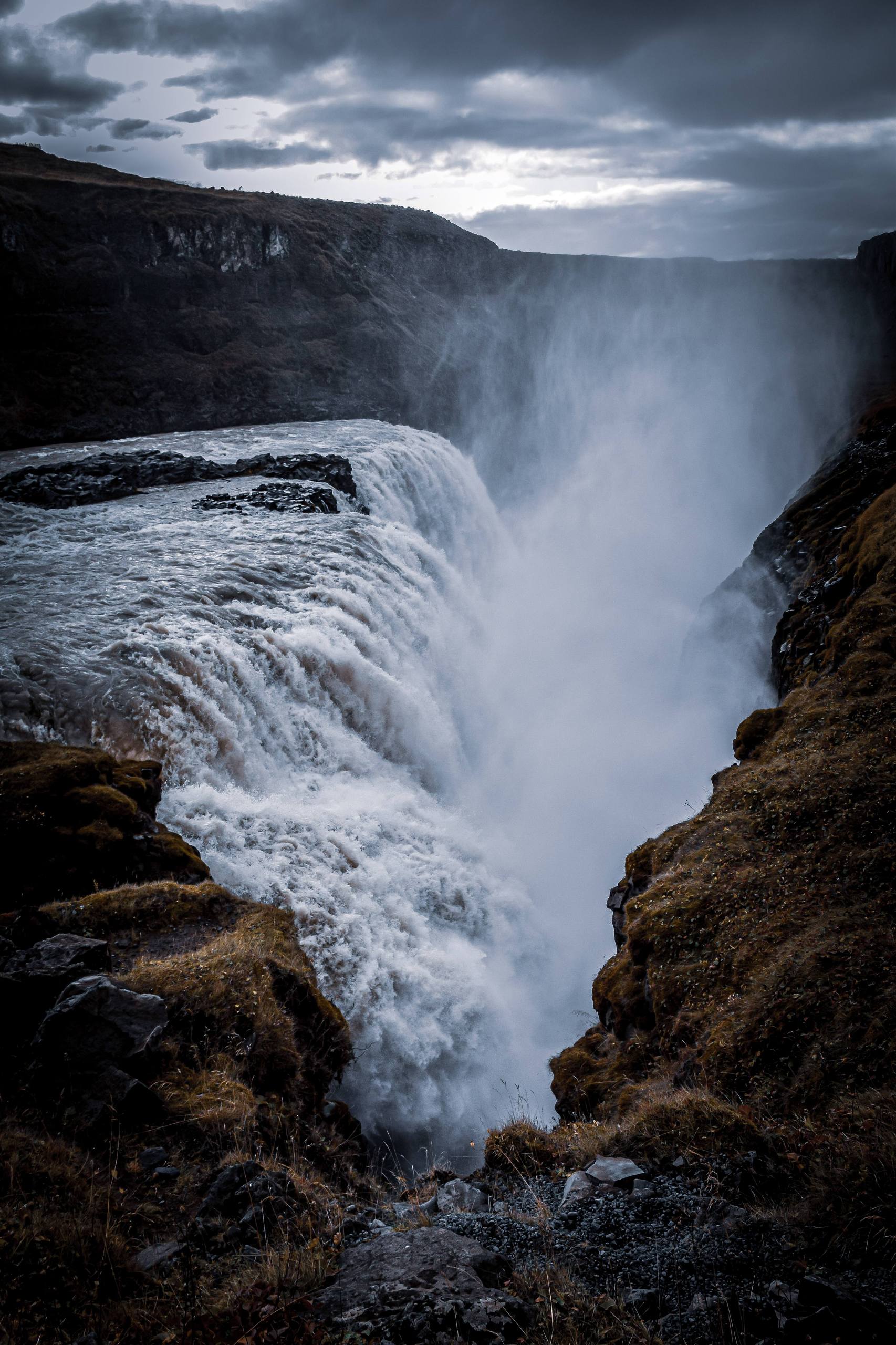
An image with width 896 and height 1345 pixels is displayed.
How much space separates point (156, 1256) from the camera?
3.40 metres

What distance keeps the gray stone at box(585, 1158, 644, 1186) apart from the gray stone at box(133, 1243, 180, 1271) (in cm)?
243

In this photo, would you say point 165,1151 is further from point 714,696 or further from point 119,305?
point 119,305

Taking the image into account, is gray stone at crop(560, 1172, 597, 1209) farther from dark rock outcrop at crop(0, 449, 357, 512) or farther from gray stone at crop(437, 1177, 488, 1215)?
dark rock outcrop at crop(0, 449, 357, 512)

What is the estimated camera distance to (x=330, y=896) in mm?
10289

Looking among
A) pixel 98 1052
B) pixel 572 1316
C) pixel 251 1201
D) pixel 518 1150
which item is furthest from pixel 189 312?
pixel 572 1316

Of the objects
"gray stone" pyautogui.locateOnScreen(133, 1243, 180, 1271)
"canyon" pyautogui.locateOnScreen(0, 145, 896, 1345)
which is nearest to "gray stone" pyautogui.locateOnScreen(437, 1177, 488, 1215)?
"canyon" pyautogui.locateOnScreen(0, 145, 896, 1345)

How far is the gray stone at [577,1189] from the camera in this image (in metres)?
4.13

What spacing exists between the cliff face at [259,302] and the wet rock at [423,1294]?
Result: 123ft

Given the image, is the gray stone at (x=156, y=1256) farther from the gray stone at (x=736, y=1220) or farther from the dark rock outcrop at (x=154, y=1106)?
the gray stone at (x=736, y=1220)

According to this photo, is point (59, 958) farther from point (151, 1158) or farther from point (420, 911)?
point (420, 911)

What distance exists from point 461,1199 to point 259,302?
196 feet

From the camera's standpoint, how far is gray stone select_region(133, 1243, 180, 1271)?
334 centimetres

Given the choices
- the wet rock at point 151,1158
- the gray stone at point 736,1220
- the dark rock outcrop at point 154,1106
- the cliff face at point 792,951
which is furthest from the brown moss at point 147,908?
the gray stone at point 736,1220

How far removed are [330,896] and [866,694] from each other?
7.72 meters
